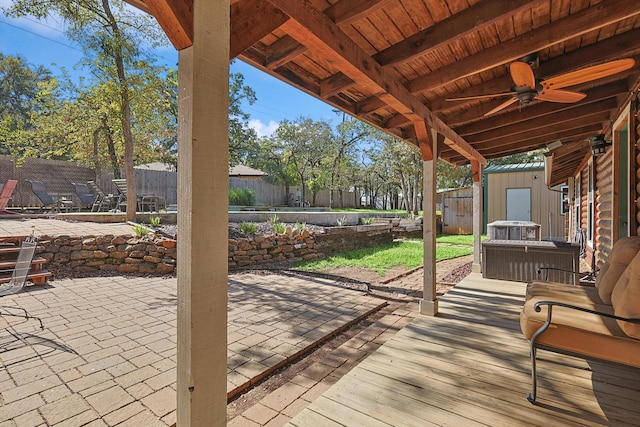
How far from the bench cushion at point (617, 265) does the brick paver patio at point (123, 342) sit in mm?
2300

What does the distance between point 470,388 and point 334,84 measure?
263 cm

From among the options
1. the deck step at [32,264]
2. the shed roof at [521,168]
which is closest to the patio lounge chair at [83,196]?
the deck step at [32,264]

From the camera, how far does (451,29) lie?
87.2 inches

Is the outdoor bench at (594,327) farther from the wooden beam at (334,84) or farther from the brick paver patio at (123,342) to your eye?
the wooden beam at (334,84)

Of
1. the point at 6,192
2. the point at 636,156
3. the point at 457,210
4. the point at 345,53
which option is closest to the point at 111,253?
the point at 6,192

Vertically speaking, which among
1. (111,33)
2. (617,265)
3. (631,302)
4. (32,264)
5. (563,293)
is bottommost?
(32,264)

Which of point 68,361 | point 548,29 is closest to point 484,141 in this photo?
point 548,29

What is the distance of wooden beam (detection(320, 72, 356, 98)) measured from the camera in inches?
110

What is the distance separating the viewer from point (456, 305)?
13.3 ft

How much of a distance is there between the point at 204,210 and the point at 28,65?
2735 centimetres

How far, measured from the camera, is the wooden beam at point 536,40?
2.08 metres

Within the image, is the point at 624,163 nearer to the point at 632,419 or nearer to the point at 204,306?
the point at 632,419

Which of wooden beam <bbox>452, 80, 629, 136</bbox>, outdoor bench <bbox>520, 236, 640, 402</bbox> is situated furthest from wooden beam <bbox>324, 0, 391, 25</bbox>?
wooden beam <bbox>452, 80, 629, 136</bbox>

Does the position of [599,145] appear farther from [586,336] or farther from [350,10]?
[350,10]
